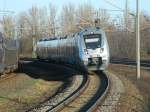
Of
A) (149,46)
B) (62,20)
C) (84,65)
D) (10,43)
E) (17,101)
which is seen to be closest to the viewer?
(17,101)

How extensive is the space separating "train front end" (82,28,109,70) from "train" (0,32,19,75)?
202 inches

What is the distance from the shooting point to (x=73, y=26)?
9625cm

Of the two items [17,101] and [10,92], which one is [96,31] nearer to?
[10,92]

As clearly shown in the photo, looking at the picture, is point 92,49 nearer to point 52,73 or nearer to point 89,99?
point 52,73

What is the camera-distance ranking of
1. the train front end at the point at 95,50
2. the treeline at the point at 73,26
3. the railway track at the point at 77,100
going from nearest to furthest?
the railway track at the point at 77,100 < the train front end at the point at 95,50 < the treeline at the point at 73,26

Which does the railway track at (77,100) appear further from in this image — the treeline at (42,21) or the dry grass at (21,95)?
the treeline at (42,21)

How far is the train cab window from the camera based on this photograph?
31.3 metres

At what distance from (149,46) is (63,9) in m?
54.4

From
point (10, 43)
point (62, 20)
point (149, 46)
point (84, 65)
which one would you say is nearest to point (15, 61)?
point (10, 43)

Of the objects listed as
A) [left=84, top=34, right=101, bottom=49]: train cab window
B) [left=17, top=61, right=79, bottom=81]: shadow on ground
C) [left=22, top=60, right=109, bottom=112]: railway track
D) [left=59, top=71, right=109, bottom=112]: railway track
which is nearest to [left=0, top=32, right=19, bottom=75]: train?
[left=17, top=61, right=79, bottom=81]: shadow on ground

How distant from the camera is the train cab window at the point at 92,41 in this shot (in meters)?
31.3

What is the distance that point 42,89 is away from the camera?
81.1 ft

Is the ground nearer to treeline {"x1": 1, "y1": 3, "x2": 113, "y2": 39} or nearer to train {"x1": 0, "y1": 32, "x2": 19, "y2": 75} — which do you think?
train {"x1": 0, "y1": 32, "x2": 19, "y2": 75}

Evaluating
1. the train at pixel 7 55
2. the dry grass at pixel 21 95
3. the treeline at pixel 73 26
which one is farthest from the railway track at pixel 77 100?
the treeline at pixel 73 26
